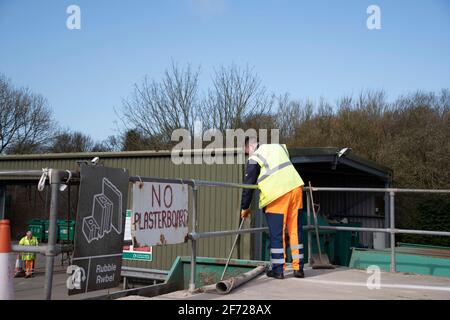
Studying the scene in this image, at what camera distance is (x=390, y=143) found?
24.3 metres

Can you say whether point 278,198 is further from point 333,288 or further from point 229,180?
point 229,180

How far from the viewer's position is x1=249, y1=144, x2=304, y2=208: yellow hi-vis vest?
224 inches

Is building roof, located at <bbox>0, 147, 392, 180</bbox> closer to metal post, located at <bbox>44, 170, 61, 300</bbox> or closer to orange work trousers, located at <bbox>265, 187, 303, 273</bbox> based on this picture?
orange work trousers, located at <bbox>265, 187, 303, 273</bbox>

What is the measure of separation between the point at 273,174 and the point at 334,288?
148 centimetres

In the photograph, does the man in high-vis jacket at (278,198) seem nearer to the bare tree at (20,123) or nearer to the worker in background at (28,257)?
the worker in background at (28,257)

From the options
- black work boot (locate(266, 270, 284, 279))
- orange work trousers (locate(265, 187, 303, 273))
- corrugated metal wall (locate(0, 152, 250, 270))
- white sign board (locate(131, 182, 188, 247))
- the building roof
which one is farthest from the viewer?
corrugated metal wall (locate(0, 152, 250, 270))

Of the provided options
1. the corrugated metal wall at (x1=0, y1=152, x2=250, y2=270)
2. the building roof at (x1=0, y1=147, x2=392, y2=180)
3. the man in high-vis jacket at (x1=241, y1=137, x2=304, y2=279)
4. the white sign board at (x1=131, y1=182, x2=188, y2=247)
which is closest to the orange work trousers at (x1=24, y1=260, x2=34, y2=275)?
the building roof at (x1=0, y1=147, x2=392, y2=180)

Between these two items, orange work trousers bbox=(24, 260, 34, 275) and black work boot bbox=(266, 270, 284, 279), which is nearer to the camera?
black work boot bbox=(266, 270, 284, 279)

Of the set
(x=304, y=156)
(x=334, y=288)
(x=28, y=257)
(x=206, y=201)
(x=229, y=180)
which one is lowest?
(x=28, y=257)

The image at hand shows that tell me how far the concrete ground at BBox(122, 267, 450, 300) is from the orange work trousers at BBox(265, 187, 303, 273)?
0.77ft

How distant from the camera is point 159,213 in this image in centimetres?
436

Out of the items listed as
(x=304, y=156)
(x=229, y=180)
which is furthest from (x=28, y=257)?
(x=304, y=156)
